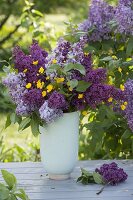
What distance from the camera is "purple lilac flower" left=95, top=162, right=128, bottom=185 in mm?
2453

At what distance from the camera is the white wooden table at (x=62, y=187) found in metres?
2.35

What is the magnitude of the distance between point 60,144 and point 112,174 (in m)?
0.24

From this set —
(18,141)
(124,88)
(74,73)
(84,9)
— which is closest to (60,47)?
(74,73)

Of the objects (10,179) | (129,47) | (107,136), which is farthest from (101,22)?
(10,179)

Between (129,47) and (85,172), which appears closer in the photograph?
(85,172)

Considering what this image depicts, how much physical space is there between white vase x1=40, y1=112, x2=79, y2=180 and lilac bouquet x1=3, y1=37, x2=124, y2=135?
1.8 inches

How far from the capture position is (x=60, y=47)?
2.43m

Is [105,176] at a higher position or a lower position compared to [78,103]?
lower

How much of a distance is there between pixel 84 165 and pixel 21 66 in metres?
0.61

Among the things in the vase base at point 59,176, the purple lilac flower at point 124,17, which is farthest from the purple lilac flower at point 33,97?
the purple lilac flower at point 124,17

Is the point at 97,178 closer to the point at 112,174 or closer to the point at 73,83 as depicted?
the point at 112,174

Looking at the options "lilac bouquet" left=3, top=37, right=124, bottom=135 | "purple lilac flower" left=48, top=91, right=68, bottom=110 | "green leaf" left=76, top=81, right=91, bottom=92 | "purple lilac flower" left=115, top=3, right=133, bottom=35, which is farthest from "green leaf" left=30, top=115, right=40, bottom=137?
"purple lilac flower" left=115, top=3, right=133, bottom=35

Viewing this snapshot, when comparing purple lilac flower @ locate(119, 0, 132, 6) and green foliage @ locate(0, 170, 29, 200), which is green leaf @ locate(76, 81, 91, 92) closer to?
green foliage @ locate(0, 170, 29, 200)

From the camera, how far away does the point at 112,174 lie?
8.08ft
